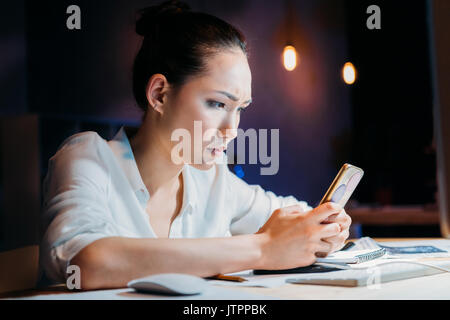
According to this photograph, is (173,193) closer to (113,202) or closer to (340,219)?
(113,202)

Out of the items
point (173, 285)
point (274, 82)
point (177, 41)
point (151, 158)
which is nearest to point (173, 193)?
point (151, 158)

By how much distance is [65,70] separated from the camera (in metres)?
4.23

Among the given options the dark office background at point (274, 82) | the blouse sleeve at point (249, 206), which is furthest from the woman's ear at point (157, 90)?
the dark office background at point (274, 82)

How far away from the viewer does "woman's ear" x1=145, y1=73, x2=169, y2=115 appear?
1.17 meters

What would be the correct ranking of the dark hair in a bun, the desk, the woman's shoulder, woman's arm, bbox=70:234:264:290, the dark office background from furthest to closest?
the dark office background → the dark hair in a bun → the woman's shoulder → woman's arm, bbox=70:234:264:290 → the desk

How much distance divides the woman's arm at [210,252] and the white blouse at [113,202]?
5 cm

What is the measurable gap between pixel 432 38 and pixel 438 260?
1.69 feet

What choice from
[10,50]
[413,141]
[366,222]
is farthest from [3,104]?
[413,141]

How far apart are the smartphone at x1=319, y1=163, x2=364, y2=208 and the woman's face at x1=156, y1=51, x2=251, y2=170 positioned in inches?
11.3

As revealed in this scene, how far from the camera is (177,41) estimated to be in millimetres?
1168

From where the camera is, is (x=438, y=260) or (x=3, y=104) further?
(x=3, y=104)

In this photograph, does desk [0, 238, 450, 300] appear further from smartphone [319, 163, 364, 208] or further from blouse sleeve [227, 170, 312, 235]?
blouse sleeve [227, 170, 312, 235]

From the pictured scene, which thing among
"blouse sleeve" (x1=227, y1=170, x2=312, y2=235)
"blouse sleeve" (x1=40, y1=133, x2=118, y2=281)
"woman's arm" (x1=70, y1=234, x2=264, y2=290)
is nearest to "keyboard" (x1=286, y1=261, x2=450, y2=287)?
"woman's arm" (x1=70, y1=234, x2=264, y2=290)
